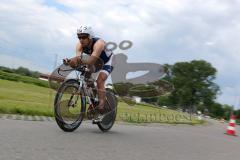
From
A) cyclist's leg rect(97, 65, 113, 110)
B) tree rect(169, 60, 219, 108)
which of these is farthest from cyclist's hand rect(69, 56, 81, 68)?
tree rect(169, 60, 219, 108)

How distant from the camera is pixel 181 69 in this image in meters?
109

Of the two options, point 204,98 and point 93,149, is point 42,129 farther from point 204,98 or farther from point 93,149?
point 204,98

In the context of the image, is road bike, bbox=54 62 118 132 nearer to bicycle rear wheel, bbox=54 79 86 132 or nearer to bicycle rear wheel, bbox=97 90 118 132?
bicycle rear wheel, bbox=54 79 86 132

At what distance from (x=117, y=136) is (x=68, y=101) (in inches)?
52.1

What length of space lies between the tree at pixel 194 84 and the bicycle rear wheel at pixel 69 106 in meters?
94.0

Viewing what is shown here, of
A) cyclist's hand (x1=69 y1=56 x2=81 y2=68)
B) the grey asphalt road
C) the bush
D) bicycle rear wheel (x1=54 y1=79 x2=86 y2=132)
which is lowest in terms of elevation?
the grey asphalt road

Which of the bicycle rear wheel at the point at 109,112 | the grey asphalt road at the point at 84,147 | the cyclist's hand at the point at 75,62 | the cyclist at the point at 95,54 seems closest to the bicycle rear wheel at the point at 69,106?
the grey asphalt road at the point at 84,147

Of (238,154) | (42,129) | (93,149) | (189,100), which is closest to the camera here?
(93,149)

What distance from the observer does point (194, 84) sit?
10681 cm

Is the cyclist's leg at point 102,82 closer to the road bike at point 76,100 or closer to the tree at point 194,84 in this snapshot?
the road bike at point 76,100

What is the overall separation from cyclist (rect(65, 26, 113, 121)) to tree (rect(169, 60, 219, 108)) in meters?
93.2

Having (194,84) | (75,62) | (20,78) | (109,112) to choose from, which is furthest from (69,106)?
(194,84)

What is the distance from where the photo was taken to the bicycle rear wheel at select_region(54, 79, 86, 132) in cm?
845

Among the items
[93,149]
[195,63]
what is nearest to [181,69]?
[195,63]
